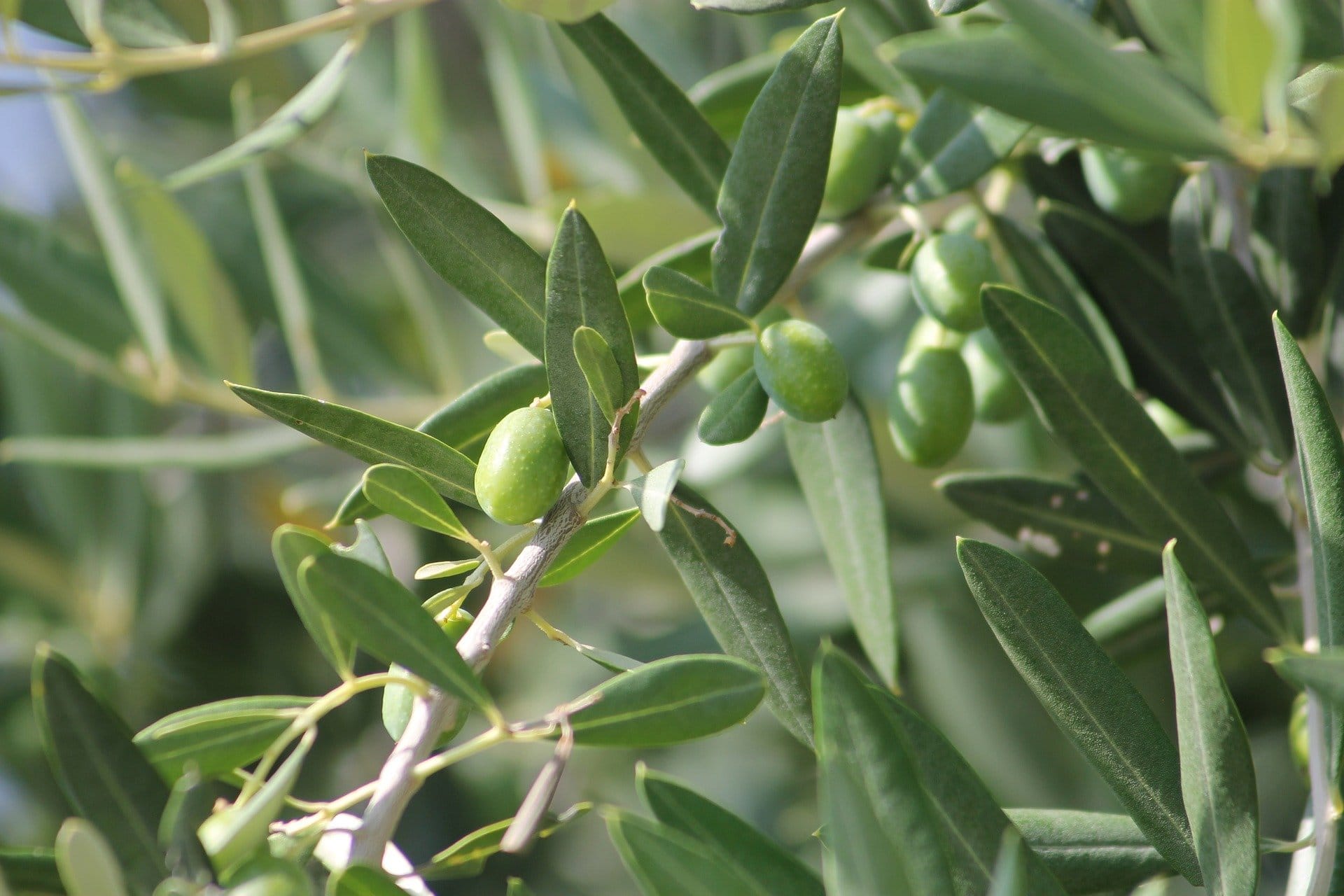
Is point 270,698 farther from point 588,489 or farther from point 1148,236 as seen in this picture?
point 1148,236

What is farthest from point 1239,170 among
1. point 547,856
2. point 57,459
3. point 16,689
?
point 16,689

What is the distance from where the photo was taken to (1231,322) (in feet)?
2.25

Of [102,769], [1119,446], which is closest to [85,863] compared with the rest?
[102,769]

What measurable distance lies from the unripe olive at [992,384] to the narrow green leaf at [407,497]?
0.41 meters

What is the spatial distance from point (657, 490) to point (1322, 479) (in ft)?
0.96

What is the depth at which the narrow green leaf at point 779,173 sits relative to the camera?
1.69 ft

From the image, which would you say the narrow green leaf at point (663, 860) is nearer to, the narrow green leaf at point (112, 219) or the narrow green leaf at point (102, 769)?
the narrow green leaf at point (102, 769)

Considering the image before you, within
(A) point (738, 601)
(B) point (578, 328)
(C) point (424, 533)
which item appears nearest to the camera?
(B) point (578, 328)

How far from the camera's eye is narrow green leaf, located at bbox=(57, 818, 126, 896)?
36cm

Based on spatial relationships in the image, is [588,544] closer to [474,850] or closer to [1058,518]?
[474,850]

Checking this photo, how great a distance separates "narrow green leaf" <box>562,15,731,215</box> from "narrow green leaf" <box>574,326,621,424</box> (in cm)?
21

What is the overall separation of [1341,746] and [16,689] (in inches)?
64.3

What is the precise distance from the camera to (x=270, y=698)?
46 cm

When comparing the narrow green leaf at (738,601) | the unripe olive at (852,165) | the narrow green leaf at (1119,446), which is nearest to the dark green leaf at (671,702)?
the narrow green leaf at (738,601)
